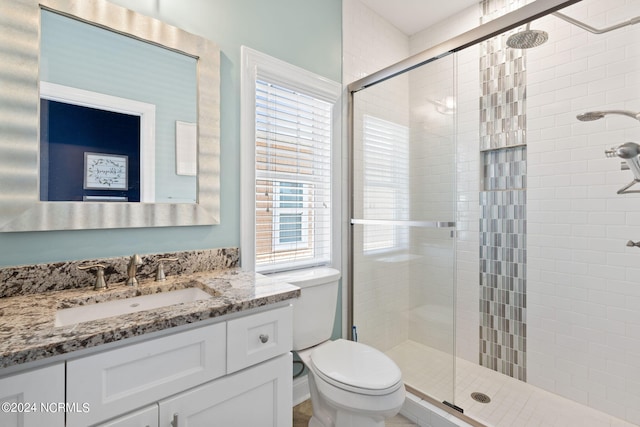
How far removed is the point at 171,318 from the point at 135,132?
2.79ft

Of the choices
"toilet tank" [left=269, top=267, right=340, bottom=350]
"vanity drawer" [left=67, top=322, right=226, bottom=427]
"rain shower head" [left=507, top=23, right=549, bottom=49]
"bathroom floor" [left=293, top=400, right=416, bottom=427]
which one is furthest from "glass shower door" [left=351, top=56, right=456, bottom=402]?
"vanity drawer" [left=67, top=322, right=226, bottom=427]

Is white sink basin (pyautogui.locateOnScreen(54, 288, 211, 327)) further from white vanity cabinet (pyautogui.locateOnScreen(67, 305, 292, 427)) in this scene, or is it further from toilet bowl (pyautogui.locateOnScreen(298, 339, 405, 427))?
toilet bowl (pyautogui.locateOnScreen(298, 339, 405, 427))

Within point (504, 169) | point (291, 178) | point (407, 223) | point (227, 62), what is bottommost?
point (407, 223)

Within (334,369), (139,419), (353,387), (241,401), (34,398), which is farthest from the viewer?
(334,369)

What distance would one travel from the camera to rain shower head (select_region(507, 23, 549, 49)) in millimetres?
1610

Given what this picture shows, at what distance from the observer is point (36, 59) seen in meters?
1.11

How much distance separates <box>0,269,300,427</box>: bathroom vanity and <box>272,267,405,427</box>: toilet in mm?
262

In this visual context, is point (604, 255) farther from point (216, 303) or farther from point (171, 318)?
point (171, 318)

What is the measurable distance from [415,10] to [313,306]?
2.29 meters

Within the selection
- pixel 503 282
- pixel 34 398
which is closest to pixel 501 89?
pixel 503 282

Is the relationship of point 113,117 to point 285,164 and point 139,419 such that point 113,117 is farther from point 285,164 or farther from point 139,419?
point 139,419

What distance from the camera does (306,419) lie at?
176cm

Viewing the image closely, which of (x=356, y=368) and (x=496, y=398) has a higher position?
(x=356, y=368)

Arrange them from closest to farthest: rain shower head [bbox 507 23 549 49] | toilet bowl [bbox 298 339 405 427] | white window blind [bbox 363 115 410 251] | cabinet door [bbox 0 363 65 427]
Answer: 1. cabinet door [bbox 0 363 65 427]
2. toilet bowl [bbox 298 339 405 427]
3. rain shower head [bbox 507 23 549 49]
4. white window blind [bbox 363 115 410 251]
